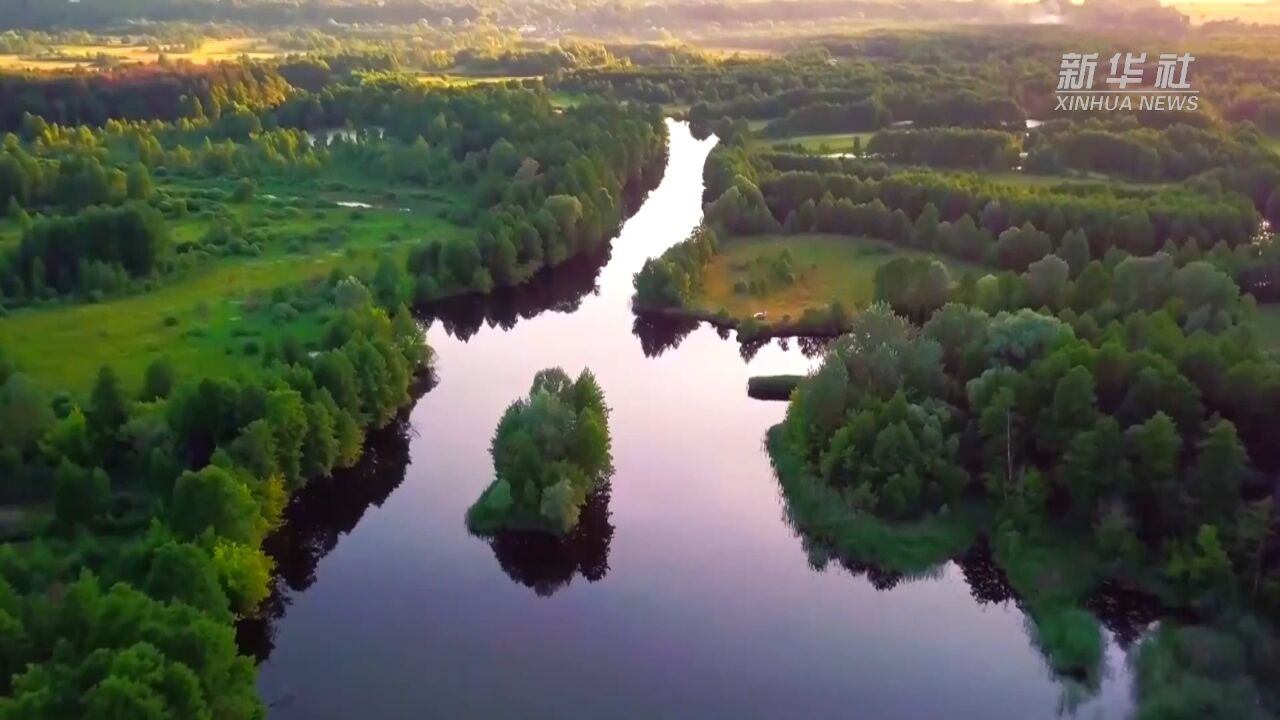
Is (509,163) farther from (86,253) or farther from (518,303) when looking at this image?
(86,253)

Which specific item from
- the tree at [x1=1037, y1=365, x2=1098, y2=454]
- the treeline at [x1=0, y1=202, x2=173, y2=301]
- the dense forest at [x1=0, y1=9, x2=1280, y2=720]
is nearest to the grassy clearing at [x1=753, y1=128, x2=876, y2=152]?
the dense forest at [x1=0, y1=9, x2=1280, y2=720]

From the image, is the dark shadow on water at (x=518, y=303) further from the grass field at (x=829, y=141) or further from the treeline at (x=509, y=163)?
the grass field at (x=829, y=141)

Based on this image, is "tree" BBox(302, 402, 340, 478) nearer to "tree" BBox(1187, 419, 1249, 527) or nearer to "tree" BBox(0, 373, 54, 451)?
"tree" BBox(0, 373, 54, 451)

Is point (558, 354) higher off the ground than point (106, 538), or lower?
lower

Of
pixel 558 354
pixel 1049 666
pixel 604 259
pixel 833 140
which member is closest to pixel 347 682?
pixel 1049 666

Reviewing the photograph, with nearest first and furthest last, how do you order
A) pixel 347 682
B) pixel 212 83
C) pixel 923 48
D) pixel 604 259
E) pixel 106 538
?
1. pixel 347 682
2. pixel 106 538
3. pixel 604 259
4. pixel 212 83
5. pixel 923 48

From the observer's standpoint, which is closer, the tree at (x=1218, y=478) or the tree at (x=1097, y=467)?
the tree at (x=1218, y=478)

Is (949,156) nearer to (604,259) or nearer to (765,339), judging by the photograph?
(604,259)

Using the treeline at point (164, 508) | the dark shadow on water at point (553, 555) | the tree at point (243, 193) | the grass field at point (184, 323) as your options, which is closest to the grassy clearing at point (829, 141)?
the grass field at point (184, 323)
